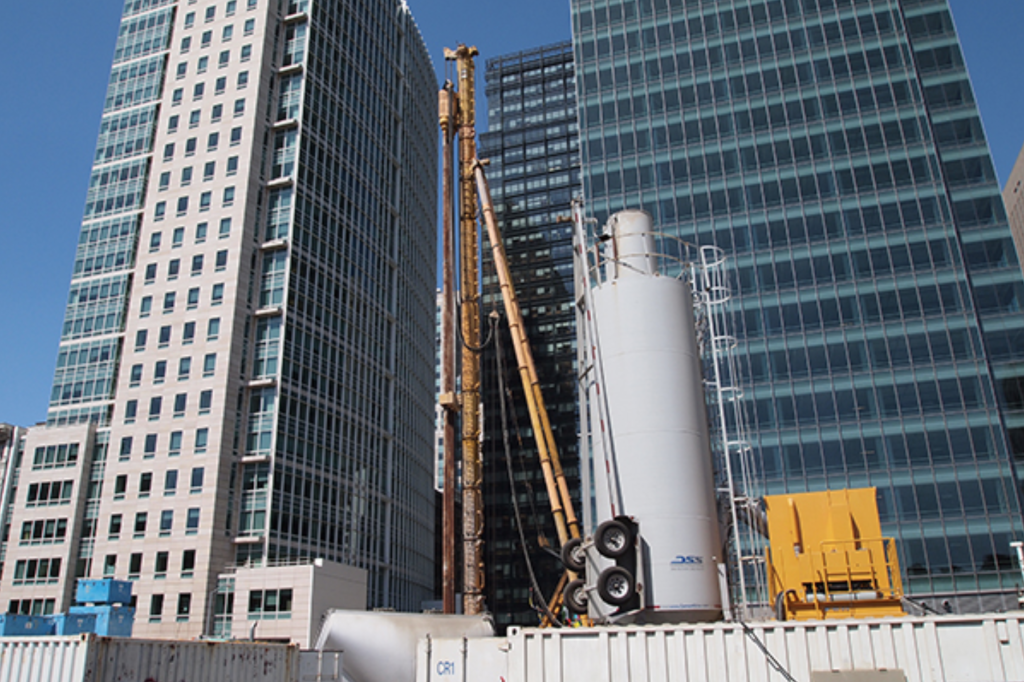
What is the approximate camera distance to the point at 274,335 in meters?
69.6

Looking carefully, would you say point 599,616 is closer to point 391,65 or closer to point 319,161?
point 319,161

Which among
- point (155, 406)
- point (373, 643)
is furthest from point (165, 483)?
point (373, 643)

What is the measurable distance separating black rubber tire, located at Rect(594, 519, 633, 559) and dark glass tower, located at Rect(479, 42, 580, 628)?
261ft

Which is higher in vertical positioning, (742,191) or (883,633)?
(742,191)

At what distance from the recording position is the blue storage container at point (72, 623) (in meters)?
39.1

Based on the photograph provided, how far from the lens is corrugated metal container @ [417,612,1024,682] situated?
1631cm

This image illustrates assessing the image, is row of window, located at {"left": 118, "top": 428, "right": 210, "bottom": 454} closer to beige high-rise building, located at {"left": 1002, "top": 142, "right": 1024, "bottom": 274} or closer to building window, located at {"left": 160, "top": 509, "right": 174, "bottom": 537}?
building window, located at {"left": 160, "top": 509, "right": 174, "bottom": 537}

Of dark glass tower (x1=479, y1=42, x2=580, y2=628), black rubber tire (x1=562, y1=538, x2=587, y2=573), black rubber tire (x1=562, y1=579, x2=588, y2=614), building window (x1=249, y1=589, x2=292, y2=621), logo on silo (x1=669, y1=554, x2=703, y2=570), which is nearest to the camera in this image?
logo on silo (x1=669, y1=554, x2=703, y2=570)

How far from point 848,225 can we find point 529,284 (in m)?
58.2

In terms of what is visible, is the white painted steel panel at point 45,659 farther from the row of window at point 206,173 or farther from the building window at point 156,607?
the row of window at point 206,173

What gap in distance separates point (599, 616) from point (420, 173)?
89.7m

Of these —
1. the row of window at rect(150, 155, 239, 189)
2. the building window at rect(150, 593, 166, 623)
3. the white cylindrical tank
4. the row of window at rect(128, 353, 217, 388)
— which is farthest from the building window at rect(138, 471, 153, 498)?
the white cylindrical tank

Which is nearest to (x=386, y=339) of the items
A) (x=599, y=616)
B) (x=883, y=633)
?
(x=599, y=616)

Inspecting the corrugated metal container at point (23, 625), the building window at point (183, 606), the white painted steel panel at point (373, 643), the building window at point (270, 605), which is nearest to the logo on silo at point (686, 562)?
the white painted steel panel at point (373, 643)
